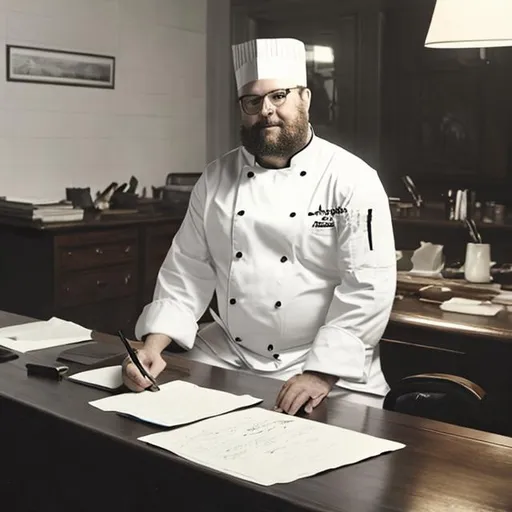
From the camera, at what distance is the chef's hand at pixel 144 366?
7.01 feet

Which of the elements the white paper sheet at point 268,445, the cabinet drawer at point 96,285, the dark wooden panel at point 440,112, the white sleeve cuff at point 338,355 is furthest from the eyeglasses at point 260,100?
the dark wooden panel at point 440,112

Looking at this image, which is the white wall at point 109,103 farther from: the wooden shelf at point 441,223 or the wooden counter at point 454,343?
the wooden counter at point 454,343

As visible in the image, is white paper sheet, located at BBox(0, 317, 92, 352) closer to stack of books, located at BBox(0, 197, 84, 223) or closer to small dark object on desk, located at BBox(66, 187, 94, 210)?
stack of books, located at BBox(0, 197, 84, 223)

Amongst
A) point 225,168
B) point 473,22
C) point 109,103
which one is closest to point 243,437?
point 225,168

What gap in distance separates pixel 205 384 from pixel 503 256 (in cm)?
283

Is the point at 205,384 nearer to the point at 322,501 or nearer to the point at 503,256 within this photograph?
the point at 322,501

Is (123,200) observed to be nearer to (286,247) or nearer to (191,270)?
(191,270)

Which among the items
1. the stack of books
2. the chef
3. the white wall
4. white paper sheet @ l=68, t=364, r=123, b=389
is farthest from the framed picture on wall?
white paper sheet @ l=68, t=364, r=123, b=389

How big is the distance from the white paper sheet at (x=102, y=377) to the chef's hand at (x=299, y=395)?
0.43 m

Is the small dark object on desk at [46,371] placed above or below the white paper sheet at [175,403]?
above

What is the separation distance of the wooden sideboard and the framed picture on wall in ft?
2.98

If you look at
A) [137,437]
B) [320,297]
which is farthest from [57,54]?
[137,437]

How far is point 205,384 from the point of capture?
2213 mm

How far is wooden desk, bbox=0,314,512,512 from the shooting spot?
1507 mm
